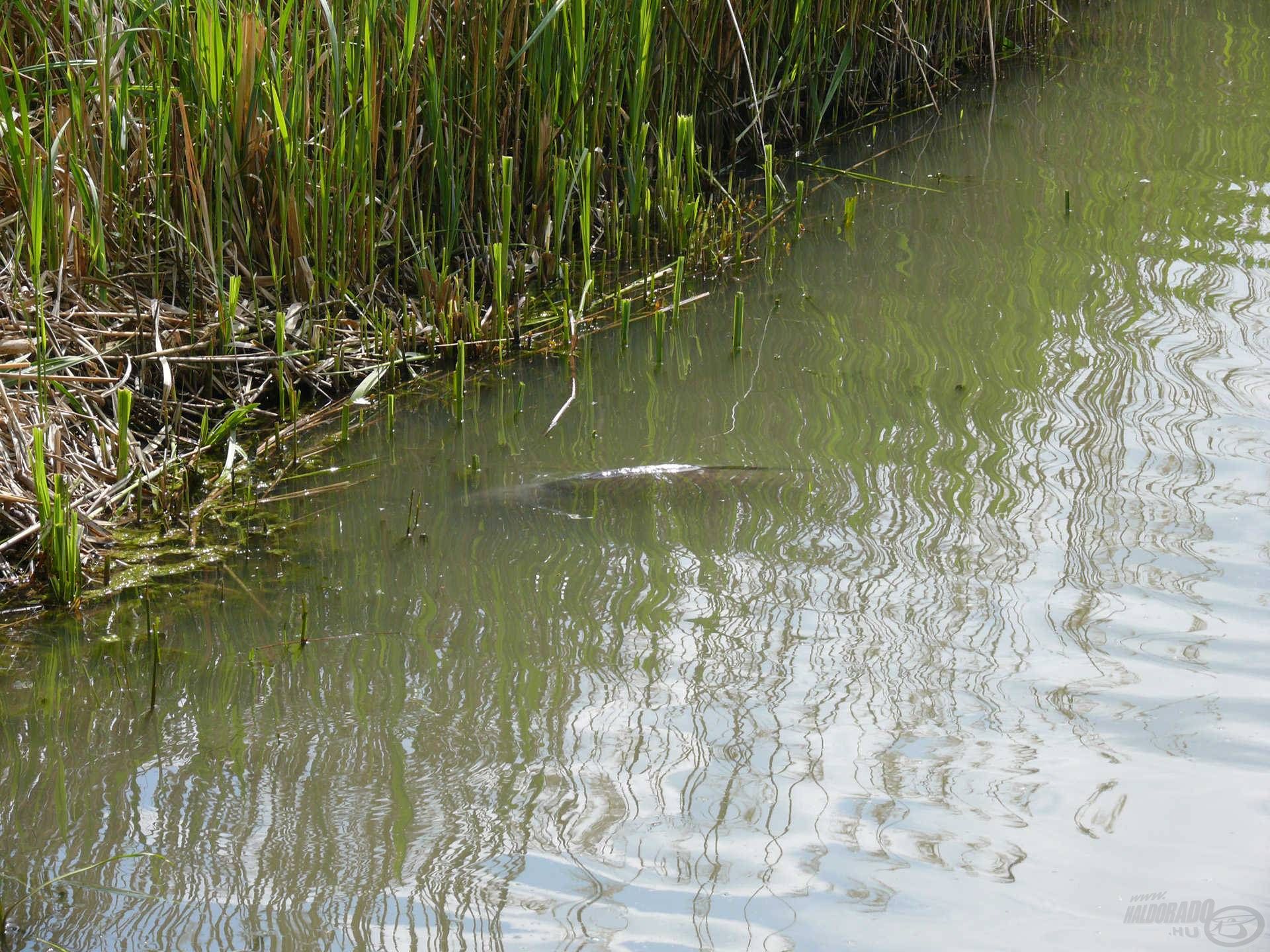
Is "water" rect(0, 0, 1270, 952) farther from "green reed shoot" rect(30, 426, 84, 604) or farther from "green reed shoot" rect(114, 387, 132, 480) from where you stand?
"green reed shoot" rect(114, 387, 132, 480)

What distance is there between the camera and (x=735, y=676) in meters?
2.06

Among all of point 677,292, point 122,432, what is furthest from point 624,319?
point 122,432

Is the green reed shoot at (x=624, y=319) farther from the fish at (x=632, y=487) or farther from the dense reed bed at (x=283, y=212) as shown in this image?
the fish at (x=632, y=487)

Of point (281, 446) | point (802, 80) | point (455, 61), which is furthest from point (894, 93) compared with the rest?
point (281, 446)

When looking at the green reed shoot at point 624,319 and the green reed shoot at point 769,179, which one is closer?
the green reed shoot at point 624,319

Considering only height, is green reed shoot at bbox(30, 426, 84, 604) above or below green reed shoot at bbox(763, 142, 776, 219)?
below

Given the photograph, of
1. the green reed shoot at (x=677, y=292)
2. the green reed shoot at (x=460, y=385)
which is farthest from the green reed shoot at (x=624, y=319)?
the green reed shoot at (x=460, y=385)

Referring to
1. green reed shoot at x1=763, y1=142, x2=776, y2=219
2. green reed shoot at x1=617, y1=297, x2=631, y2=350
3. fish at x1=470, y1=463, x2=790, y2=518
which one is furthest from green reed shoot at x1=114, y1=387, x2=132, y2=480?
green reed shoot at x1=763, y1=142, x2=776, y2=219

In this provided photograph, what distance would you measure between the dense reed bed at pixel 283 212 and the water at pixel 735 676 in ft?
1.03

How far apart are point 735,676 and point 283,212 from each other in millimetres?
1728

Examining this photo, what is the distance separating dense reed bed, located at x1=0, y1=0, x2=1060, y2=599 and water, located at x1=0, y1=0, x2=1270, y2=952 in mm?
315

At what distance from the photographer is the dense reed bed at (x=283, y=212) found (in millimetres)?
2654

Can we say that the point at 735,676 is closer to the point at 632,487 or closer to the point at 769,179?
the point at 632,487

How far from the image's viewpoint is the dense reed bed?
2.65 meters
